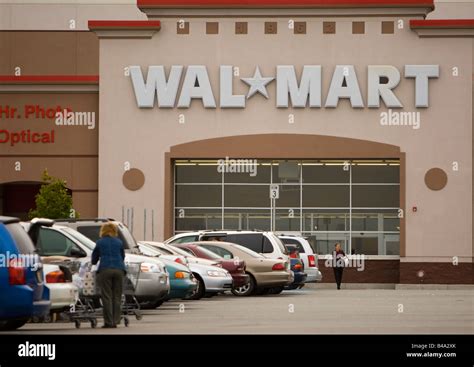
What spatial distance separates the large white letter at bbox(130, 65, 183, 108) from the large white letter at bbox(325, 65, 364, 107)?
19.7 feet

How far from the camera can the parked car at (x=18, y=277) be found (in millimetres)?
17984

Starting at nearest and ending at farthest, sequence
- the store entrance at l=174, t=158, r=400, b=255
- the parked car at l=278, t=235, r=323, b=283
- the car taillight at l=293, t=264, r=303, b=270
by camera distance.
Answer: the car taillight at l=293, t=264, r=303, b=270, the parked car at l=278, t=235, r=323, b=283, the store entrance at l=174, t=158, r=400, b=255

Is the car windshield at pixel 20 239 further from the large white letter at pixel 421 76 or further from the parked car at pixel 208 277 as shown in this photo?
the large white letter at pixel 421 76

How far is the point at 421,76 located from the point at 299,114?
497 centimetres

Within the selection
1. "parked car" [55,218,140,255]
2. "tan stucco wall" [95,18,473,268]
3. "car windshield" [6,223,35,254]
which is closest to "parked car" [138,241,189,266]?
"parked car" [55,218,140,255]

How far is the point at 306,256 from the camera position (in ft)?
142

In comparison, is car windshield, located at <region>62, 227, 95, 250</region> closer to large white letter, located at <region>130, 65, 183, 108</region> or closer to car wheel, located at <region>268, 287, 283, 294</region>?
car wheel, located at <region>268, 287, 283, 294</region>

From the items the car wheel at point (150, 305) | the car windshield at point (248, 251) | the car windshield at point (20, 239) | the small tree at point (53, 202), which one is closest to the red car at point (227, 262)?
the car windshield at point (248, 251)

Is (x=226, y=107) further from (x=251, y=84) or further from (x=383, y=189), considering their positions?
(x=383, y=189)

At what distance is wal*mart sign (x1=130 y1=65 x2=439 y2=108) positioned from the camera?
5450 centimetres

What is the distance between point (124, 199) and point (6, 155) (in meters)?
5.20

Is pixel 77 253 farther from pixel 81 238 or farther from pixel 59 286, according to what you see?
pixel 59 286

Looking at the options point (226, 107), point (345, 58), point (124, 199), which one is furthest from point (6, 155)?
point (345, 58)

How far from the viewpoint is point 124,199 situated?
54969mm
